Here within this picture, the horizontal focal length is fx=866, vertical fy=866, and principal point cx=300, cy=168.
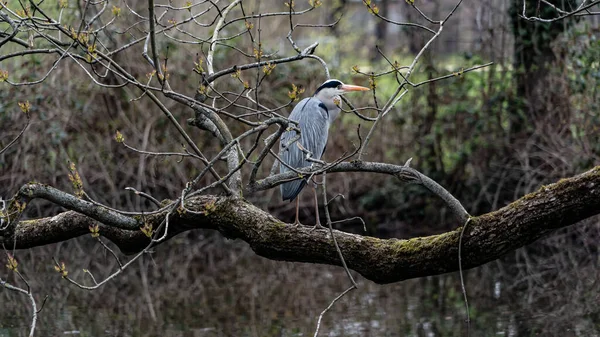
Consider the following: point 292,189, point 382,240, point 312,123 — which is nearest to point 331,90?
point 312,123

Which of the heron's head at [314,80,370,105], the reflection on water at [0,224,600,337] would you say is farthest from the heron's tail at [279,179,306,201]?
the reflection on water at [0,224,600,337]

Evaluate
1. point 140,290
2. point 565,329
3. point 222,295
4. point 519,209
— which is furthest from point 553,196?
point 140,290

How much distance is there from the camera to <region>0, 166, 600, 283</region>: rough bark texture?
3.95 m

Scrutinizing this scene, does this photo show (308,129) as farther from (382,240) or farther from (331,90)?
(382,240)

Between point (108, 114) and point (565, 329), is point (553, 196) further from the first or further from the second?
point (108, 114)

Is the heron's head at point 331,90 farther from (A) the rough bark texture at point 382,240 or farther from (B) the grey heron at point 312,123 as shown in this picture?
(A) the rough bark texture at point 382,240

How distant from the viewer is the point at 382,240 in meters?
4.52

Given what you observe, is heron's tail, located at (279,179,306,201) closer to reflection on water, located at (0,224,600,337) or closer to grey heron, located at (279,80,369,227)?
grey heron, located at (279,80,369,227)

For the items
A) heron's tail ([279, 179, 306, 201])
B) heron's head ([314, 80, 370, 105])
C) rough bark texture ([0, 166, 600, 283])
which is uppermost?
heron's head ([314, 80, 370, 105])

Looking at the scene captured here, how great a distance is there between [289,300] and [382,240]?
12.1 ft

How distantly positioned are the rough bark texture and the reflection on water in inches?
83.5

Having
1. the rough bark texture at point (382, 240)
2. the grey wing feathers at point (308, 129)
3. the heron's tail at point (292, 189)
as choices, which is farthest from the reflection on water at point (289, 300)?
the rough bark texture at point (382, 240)

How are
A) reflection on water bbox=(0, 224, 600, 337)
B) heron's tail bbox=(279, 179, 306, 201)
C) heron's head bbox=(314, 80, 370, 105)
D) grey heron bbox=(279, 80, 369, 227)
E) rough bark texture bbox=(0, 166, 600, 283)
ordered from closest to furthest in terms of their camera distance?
rough bark texture bbox=(0, 166, 600, 283) → heron's tail bbox=(279, 179, 306, 201) → grey heron bbox=(279, 80, 369, 227) → heron's head bbox=(314, 80, 370, 105) → reflection on water bbox=(0, 224, 600, 337)

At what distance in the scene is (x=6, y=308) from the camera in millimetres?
7676
